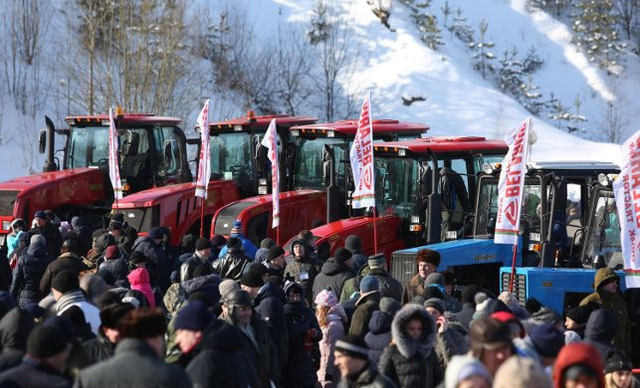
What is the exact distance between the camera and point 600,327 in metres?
9.88

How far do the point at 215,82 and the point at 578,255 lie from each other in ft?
106

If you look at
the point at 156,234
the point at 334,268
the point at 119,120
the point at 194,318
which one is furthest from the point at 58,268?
the point at 119,120

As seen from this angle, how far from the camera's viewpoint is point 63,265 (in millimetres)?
11773

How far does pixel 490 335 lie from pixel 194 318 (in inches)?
71.3

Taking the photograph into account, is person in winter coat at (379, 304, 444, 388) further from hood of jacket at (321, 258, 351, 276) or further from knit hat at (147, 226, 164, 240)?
knit hat at (147, 226, 164, 240)

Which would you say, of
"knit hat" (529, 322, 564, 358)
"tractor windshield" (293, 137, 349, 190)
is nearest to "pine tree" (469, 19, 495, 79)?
"tractor windshield" (293, 137, 349, 190)

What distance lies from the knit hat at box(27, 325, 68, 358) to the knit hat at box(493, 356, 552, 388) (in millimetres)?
2463

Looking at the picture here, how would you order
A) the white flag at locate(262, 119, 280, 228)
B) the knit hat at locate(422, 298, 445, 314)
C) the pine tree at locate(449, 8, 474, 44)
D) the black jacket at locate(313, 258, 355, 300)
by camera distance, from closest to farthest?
the knit hat at locate(422, 298, 445, 314) < the black jacket at locate(313, 258, 355, 300) < the white flag at locate(262, 119, 280, 228) < the pine tree at locate(449, 8, 474, 44)

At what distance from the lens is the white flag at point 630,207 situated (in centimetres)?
1159

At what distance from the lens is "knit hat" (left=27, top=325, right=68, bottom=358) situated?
259 inches

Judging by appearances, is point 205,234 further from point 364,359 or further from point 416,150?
point 364,359

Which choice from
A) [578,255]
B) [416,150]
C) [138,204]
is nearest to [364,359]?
[578,255]

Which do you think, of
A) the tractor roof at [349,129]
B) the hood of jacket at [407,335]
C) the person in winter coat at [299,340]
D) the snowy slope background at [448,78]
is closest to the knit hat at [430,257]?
the person in winter coat at [299,340]

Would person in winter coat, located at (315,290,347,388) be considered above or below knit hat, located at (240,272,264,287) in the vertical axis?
below
